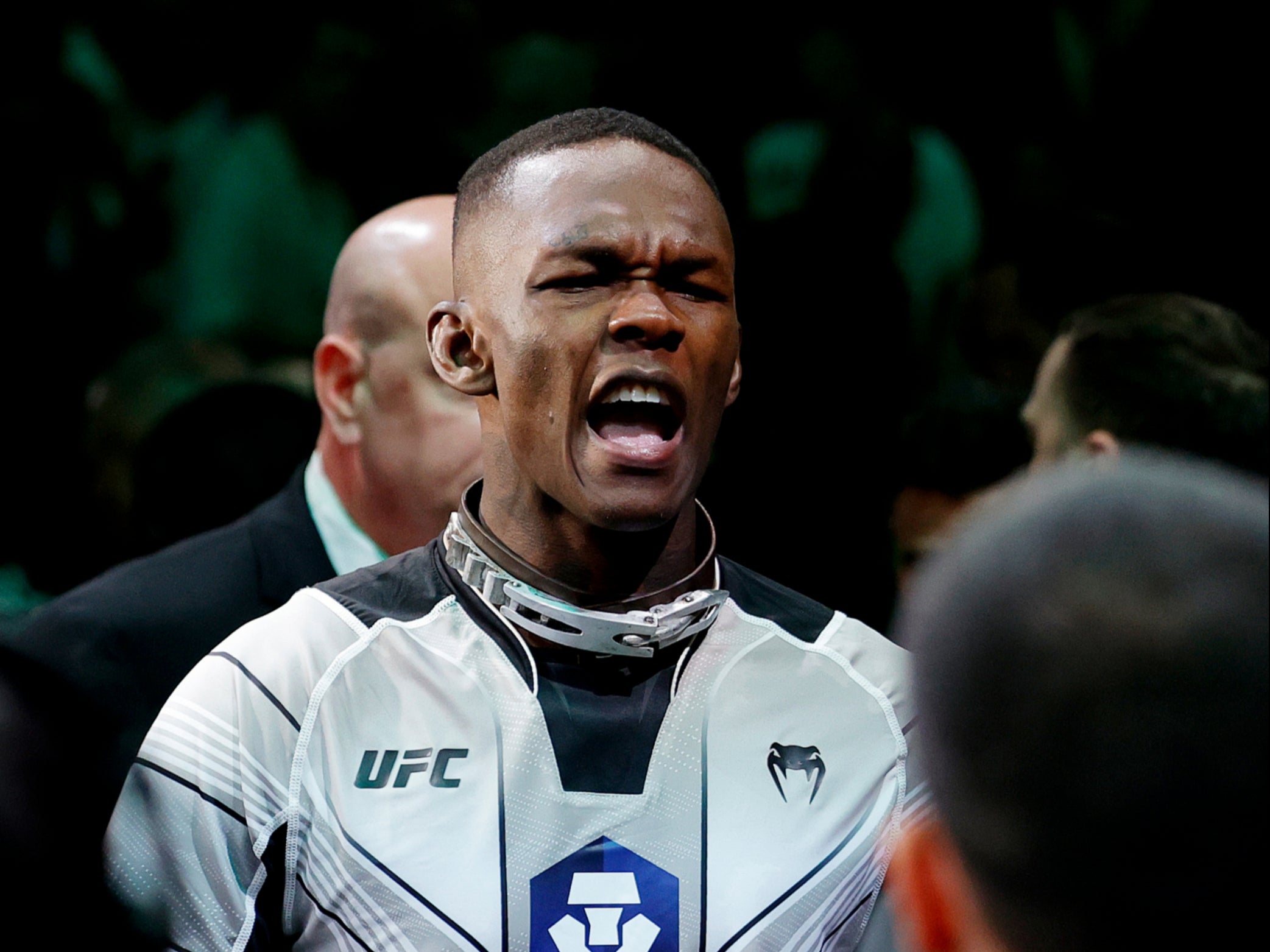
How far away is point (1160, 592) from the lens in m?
0.94

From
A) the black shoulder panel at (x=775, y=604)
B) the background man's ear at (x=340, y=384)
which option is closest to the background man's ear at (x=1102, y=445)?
the black shoulder panel at (x=775, y=604)

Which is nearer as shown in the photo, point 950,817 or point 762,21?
point 950,817

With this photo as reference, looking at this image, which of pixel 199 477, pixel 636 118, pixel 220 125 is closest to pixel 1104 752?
pixel 636 118

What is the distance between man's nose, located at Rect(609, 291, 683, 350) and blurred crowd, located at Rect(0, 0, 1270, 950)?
123cm

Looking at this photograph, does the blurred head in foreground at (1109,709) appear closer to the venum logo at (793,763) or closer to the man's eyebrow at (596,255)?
the venum logo at (793,763)

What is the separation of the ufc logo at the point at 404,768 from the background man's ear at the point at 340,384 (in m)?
1.55

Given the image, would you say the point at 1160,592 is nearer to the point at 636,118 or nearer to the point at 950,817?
the point at 950,817

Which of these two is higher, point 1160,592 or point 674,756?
point 1160,592

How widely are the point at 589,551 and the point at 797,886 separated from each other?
46 cm

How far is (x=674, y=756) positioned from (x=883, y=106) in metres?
2.58

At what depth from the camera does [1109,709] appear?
936mm

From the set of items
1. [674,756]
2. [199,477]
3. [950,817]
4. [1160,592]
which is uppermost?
[1160,592]

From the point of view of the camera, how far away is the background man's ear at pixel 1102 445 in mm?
2623

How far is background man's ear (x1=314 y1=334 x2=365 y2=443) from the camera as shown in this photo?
3.26m
